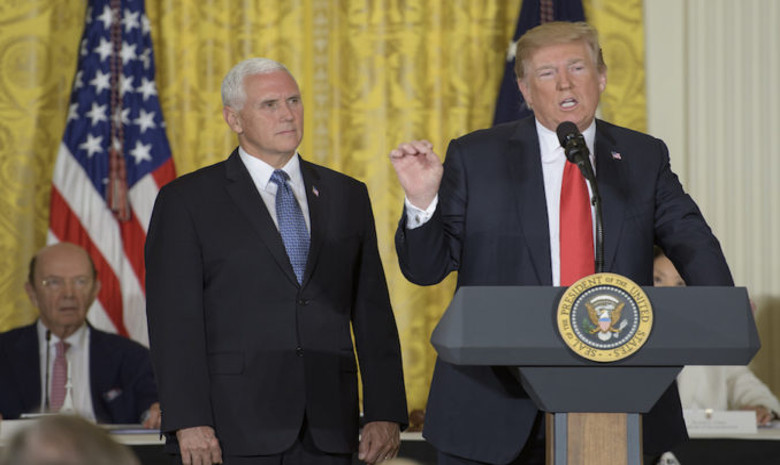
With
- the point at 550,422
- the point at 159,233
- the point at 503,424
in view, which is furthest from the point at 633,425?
the point at 159,233

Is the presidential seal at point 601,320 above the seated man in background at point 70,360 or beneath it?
above

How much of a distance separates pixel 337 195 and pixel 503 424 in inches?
50.3

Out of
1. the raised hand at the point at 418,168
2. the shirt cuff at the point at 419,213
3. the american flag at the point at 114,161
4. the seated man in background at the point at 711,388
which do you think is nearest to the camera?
the raised hand at the point at 418,168

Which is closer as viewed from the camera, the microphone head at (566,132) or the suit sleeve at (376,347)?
the microphone head at (566,132)

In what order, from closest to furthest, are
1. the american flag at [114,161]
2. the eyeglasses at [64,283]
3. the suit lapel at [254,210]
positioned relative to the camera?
1. the suit lapel at [254,210]
2. the eyeglasses at [64,283]
3. the american flag at [114,161]

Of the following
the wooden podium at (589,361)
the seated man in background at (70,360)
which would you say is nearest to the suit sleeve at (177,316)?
the wooden podium at (589,361)

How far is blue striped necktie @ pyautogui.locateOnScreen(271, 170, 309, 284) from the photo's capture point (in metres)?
3.56

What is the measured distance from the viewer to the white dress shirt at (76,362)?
212 inches

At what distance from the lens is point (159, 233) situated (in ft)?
11.6

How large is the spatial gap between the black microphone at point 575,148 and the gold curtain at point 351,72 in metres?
3.92

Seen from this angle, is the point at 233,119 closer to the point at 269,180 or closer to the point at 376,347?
the point at 269,180

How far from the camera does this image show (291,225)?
11.8 ft

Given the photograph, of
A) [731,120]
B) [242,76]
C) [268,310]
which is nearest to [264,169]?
[242,76]

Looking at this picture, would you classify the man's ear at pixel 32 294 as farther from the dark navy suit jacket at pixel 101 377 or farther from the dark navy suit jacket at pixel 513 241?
the dark navy suit jacket at pixel 513 241
